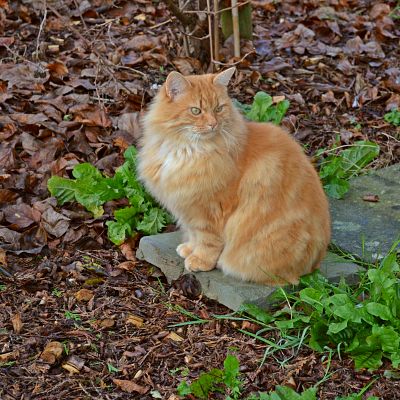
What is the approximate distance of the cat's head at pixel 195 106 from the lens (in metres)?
3.89

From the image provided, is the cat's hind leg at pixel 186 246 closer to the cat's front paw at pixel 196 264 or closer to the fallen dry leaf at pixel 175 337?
the cat's front paw at pixel 196 264

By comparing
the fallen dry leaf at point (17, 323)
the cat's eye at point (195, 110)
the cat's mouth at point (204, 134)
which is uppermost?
the cat's eye at point (195, 110)

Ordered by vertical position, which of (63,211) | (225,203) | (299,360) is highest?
(225,203)

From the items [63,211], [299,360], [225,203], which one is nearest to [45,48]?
[63,211]

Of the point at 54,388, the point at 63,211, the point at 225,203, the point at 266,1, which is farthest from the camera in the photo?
the point at 266,1

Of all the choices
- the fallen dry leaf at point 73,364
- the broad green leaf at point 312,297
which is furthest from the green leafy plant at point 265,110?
the fallen dry leaf at point 73,364

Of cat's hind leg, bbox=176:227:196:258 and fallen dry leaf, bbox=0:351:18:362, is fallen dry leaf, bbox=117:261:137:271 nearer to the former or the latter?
cat's hind leg, bbox=176:227:196:258

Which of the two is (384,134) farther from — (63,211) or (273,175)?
(63,211)

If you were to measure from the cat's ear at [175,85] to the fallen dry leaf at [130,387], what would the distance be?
1.50m

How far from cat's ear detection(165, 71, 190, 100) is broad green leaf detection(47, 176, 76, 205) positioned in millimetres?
1207

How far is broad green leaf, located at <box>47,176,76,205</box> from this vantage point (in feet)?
15.9

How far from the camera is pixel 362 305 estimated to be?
3.76 metres

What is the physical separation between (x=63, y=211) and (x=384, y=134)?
8.97ft

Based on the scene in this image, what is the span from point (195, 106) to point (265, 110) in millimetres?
1697
